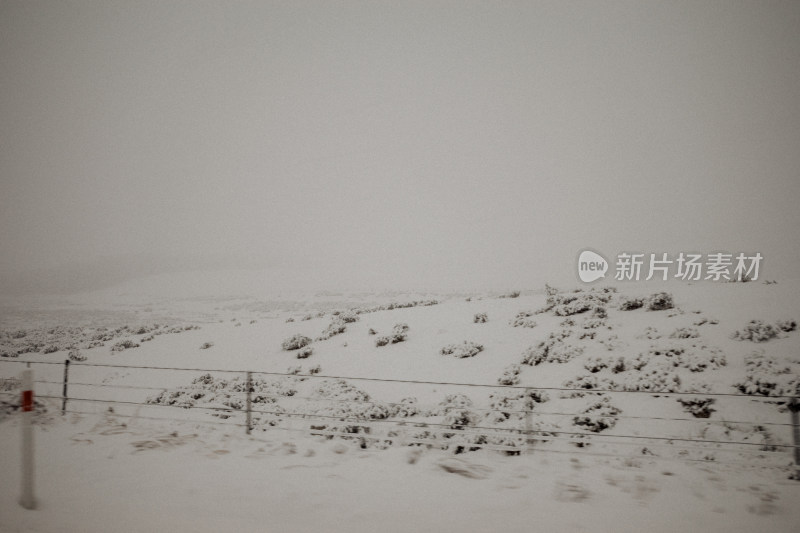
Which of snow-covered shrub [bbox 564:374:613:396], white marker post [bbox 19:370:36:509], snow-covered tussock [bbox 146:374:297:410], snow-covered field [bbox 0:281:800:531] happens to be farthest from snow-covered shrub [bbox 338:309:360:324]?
white marker post [bbox 19:370:36:509]

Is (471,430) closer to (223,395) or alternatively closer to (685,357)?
(685,357)

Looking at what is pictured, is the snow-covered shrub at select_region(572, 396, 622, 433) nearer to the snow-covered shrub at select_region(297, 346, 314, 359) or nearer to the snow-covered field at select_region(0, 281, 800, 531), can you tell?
the snow-covered field at select_region(0, 281, 800, 531)

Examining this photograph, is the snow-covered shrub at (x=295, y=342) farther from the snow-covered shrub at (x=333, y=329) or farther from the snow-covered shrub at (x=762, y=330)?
the snow-covered shrub at (x=762, y=330)

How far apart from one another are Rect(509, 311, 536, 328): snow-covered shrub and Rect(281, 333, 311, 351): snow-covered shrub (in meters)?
10.4

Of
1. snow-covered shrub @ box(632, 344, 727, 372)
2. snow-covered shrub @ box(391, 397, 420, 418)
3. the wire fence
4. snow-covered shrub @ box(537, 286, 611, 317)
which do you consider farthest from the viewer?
snow-covered shrub @ box(537, 286, 611, 317)

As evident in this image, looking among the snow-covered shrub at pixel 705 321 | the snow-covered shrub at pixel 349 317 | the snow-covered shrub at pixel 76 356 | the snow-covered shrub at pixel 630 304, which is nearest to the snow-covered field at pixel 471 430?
the snow-covered shrub at pixel 705 321

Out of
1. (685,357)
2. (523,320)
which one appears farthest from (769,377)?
(523,320)

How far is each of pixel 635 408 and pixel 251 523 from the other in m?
9.38

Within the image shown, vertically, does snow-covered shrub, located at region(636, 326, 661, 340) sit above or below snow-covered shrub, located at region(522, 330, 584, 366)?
above

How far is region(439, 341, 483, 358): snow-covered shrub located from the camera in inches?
632

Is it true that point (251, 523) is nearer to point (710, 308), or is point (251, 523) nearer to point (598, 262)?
point (710, 308)

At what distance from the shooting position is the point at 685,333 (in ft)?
45.4

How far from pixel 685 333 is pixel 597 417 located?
706 cm

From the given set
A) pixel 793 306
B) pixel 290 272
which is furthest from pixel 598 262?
pixel 290 272
